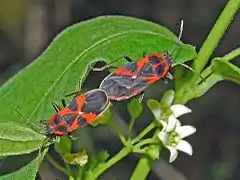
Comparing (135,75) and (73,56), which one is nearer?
(73,56)

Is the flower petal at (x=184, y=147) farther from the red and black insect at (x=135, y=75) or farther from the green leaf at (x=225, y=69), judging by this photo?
the green leaf at (x=225, y=69)

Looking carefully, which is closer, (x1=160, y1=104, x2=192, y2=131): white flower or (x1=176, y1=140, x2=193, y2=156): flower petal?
(x1=160, y1=104, x2=192, y2=131): white flower

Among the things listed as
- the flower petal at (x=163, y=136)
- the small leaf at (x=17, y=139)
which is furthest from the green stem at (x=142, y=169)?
the small leaf at (x=17, y=139)

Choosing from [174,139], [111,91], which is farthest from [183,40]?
[111,91]

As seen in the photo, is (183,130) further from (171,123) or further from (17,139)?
(17,139)

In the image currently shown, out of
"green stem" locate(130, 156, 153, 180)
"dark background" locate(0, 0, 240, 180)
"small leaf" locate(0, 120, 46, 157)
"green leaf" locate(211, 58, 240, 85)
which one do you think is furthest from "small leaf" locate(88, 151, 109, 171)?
"dark background" locate(0, 0, 240, 180)

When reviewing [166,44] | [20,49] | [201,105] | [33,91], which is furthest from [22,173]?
[201,105]

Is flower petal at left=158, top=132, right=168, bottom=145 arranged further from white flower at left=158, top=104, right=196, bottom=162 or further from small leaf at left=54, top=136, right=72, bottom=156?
small leaf at left=54, top=136, right=72, bottom=156
